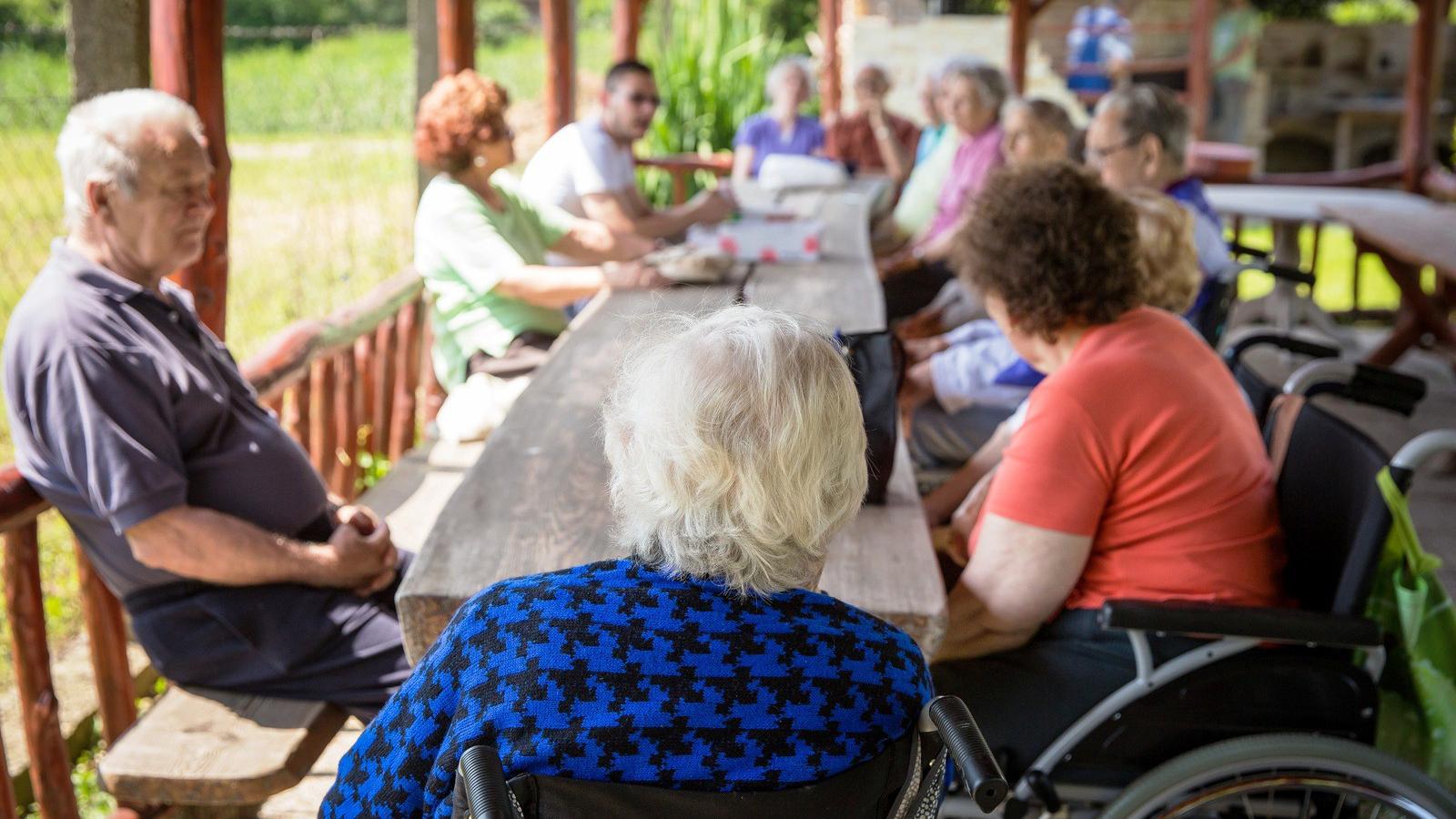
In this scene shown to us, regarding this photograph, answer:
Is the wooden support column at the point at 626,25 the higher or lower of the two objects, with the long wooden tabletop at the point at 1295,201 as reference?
higher

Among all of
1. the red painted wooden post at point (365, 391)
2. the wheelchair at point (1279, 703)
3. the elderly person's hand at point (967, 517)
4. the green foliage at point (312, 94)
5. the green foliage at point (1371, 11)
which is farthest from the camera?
the green foliage at point (1371, 11)

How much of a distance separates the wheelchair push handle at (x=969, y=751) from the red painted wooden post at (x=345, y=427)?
100 inches

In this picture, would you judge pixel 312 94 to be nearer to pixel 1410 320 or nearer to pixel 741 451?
pixel 741 451

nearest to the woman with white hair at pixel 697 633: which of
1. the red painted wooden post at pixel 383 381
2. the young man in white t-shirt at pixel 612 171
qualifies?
the red painted wooden post at pixel 383 381

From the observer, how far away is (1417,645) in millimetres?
1696

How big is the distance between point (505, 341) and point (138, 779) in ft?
5.45

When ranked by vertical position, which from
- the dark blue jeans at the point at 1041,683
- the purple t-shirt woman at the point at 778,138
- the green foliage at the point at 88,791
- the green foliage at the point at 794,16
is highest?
the green foliage at the point at 794,16

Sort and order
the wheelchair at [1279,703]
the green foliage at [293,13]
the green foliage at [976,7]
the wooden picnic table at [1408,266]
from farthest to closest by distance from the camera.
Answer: the green foliage at [976,7]
the green foliage at [293,13]
the wooden picnic table at [1408,266]
the wheelchair at [1279,703]

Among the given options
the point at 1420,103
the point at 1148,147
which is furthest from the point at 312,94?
the point at 1420,103

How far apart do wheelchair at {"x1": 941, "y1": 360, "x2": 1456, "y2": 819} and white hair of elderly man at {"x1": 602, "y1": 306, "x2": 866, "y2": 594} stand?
2.25 feet

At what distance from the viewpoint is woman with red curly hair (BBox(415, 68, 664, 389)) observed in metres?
3.03

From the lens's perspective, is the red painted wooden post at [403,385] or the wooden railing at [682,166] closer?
the red painted wooden post at [403,385]

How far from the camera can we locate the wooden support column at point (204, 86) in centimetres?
233

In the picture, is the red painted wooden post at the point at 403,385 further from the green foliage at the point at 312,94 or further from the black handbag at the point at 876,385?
the black handbag at the point at 876,385
